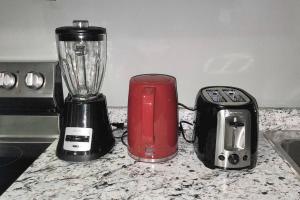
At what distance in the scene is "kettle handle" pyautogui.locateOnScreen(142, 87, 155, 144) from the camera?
2.35ft

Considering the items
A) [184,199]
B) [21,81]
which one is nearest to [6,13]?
[21,81]

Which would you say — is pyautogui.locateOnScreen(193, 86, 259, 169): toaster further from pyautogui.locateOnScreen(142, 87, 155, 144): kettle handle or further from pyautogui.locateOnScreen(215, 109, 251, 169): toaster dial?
pyautogui.locateOnScreen(142, 87, 155, 144): kettle handle

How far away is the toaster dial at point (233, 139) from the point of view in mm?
721


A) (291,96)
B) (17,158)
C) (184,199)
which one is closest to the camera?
(184,199)

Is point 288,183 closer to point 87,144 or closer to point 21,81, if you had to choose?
point 87,144

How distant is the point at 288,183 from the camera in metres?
0.69

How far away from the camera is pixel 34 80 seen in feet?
3.05

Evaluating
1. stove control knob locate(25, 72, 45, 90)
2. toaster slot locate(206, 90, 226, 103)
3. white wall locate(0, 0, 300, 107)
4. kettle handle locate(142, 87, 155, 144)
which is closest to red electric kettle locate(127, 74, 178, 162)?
kettle handle locate(142, 87, 155, 144)

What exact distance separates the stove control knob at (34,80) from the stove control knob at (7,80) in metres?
0.04

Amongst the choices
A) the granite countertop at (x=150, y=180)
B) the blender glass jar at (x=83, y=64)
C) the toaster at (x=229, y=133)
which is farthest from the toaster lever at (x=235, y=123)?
the blender glass jar at (x=83, y=64)

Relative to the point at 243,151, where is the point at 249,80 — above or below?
above

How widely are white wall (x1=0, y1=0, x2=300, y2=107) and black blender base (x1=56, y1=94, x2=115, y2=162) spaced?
25 cm

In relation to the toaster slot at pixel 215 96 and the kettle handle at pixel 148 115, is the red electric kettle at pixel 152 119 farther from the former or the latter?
the toaster slot at pixel 215 96

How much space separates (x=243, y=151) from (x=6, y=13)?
Result: 33.6 inches
